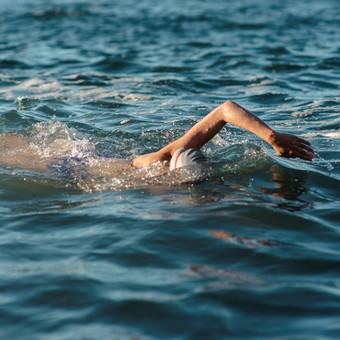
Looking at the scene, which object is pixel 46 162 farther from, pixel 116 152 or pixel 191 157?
pixel 191 157

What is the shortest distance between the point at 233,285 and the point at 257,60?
9683 millimetres

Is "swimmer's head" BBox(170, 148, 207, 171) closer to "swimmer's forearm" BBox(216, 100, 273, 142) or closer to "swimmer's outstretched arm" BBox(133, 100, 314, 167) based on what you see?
"swimmer's outstretched arm" BBox(133, 100, 314, 167)

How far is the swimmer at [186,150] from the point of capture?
223 inches

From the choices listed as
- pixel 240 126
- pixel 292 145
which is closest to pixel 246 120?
pixel 240 126

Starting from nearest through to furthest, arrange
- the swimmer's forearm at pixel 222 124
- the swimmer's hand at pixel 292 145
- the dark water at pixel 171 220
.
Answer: the dark water at pixel 171 220 < the swimmer's hand at pixel 292 145 < the swimmer's forearm at pixel 222 124

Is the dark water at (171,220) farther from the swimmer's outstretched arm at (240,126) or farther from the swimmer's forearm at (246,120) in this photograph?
the swimmer's forearm at (246,120)

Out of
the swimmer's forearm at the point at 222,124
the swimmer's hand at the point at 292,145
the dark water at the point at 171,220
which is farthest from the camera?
the swimmer's forearm at the point at 222,124

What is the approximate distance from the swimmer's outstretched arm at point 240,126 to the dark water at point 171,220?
27 centimetres

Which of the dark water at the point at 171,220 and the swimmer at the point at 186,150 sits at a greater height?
the swimmer at the point at 186,150

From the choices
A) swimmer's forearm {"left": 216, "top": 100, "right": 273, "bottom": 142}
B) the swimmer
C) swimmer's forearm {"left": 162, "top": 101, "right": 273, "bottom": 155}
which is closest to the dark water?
the swimmer

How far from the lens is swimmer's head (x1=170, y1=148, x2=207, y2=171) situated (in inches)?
229

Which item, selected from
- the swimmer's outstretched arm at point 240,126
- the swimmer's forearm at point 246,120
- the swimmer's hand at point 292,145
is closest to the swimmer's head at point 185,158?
the swimmer's outstretched arm at point 240,126

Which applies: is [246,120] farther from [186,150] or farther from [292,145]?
[186,150]

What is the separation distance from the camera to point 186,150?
19.5 feet
